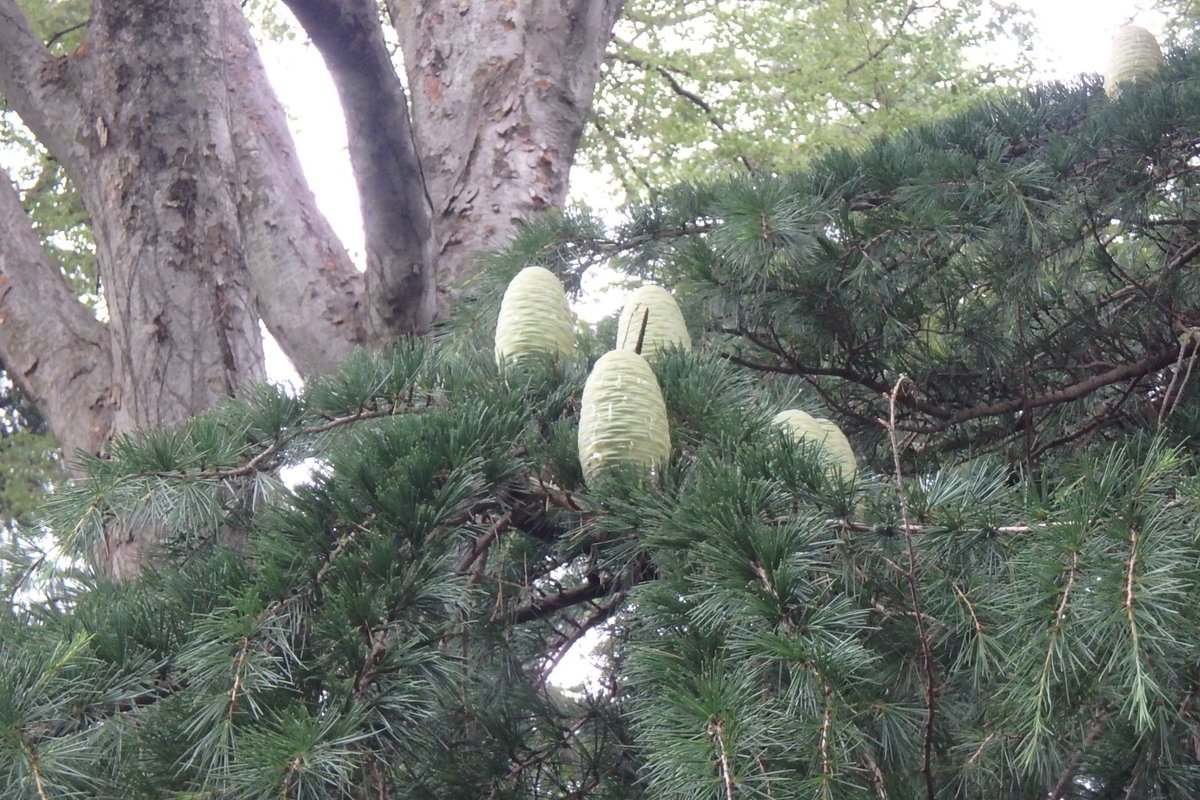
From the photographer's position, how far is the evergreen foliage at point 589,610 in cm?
107

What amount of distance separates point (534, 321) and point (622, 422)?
40 centimetres

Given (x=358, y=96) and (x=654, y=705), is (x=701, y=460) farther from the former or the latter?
(x=358, y=96)

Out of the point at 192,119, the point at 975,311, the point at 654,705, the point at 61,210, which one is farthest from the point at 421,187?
the point at 61,210

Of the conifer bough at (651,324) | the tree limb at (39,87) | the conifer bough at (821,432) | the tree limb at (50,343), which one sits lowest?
the conifer bough at (821,432)

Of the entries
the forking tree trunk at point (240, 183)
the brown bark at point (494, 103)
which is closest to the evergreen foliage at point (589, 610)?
the forking tree trunk at point (240, 183)

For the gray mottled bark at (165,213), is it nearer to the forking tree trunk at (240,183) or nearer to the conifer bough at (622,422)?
the forking tree trunk at (240,183)

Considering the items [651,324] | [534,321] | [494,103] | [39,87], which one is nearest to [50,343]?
[39,87]

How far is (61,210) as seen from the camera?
5922 mm

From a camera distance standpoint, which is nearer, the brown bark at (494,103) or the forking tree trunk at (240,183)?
the forking tree trunk at (240,183)

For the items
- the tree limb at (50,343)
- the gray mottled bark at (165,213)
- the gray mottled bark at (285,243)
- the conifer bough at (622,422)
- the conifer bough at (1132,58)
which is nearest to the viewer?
the conifer bough at (622,422)

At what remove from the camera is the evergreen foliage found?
1.07m

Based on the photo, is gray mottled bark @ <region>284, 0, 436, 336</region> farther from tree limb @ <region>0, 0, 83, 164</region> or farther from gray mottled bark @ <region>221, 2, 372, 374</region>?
tree limb @ <region>0, 0, 83, 164</region>

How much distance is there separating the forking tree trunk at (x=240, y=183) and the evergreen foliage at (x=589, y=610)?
18.7 inches

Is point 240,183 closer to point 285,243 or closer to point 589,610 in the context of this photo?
point 285,243
